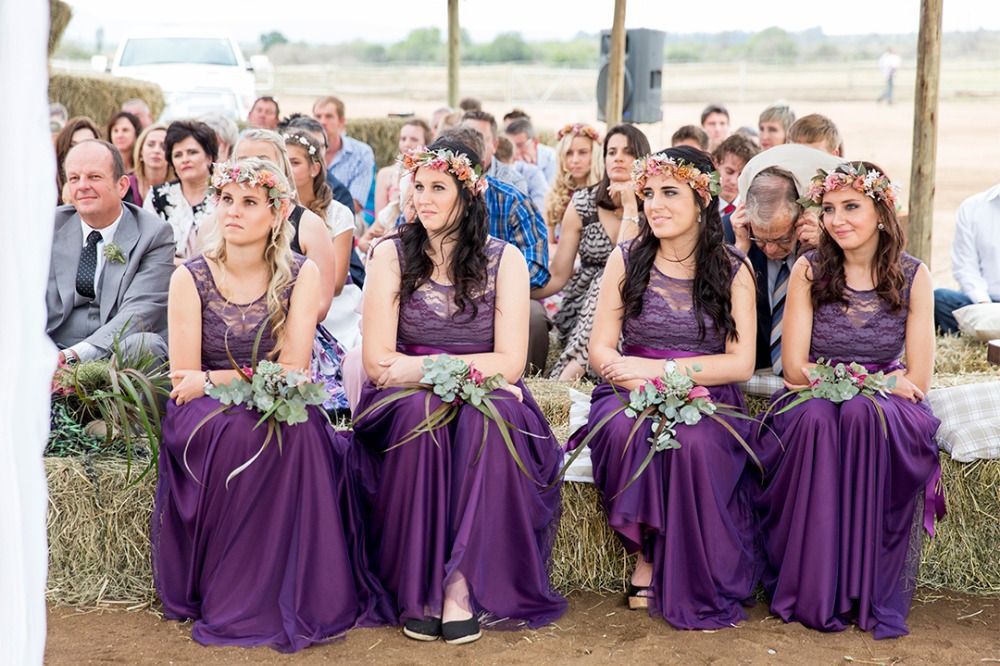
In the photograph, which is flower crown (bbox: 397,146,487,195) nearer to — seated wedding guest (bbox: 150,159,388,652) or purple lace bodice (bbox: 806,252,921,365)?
seated wedding guest (bbox: 150,159,388,652)

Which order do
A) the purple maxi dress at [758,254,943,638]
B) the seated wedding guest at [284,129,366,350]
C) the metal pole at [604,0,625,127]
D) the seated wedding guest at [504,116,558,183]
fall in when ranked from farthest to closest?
the seated wedding guest at [504,116,558,183] < the metal pole at [604,0,625,127] < the seated wedding guest at [284,129,366,350] < the purple maxi dress at [758,254,943,638]

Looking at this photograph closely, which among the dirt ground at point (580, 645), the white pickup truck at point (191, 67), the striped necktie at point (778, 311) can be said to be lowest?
the dirt ground at point (580, 645)

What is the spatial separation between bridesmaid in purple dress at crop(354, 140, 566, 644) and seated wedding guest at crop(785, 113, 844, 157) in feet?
11.1

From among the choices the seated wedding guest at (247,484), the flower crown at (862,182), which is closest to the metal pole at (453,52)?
the flower crown at (862,182)

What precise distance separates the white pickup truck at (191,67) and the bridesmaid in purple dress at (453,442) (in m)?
12.8

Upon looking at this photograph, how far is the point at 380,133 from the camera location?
1591 cm

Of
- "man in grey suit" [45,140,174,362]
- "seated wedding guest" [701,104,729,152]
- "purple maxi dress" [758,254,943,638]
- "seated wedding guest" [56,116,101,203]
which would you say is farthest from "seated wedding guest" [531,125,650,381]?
"seated wedding guest" [701,104,729,152]

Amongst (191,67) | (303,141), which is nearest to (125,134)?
(303,141)

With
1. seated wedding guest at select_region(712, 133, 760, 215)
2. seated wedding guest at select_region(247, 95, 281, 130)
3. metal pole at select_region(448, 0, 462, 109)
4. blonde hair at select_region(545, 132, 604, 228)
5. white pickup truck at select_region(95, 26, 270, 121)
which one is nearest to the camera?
seated wedding guest at select_region(712, 133, 760, 215)

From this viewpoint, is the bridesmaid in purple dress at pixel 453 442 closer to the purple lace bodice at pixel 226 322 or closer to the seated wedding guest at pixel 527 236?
the purple lace bodice at pixel 226 322

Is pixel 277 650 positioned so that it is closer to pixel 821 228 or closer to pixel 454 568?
pixel 454 568

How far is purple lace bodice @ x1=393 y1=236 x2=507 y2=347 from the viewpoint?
14.4 feet

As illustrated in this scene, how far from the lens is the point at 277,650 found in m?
3.83

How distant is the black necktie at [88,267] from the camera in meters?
5.16
